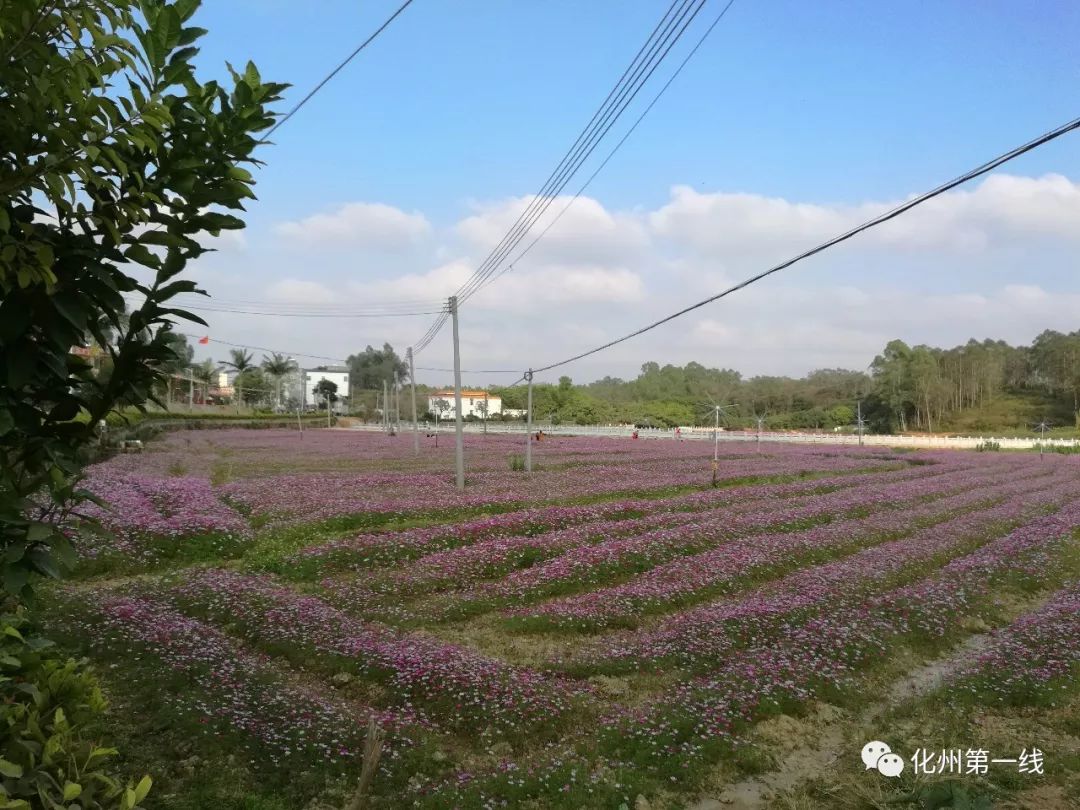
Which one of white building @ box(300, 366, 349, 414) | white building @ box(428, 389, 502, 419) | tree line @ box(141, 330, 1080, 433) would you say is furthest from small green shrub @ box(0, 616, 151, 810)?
white building @ box(300, 366, 349, 414)

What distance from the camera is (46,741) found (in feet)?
12.0

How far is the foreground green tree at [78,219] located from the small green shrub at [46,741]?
22 mm

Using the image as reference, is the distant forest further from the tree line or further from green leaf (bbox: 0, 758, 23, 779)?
green leaf (bbox: 0, 758, 23, 779)

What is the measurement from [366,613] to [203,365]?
3874 inches

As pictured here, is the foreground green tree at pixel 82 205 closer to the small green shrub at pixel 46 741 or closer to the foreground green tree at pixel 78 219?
the foreground green tree at pixel 78 219

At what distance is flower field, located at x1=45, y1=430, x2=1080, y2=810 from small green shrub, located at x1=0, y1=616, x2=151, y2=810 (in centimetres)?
116

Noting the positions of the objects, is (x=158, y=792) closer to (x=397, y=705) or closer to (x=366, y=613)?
(x=397, y=705)

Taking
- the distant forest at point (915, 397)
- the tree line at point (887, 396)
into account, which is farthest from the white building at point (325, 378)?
the distant forest at point (915, 397)

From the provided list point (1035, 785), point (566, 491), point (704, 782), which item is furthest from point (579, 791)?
point (566, 491)

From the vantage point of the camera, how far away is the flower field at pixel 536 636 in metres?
6.51

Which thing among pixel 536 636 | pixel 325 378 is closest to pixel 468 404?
pixel 325 378

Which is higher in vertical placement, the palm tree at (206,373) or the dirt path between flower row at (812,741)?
the palm tree at (206,373)

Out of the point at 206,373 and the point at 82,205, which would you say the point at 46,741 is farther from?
the point at 206,373

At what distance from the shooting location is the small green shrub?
10.8 feet
